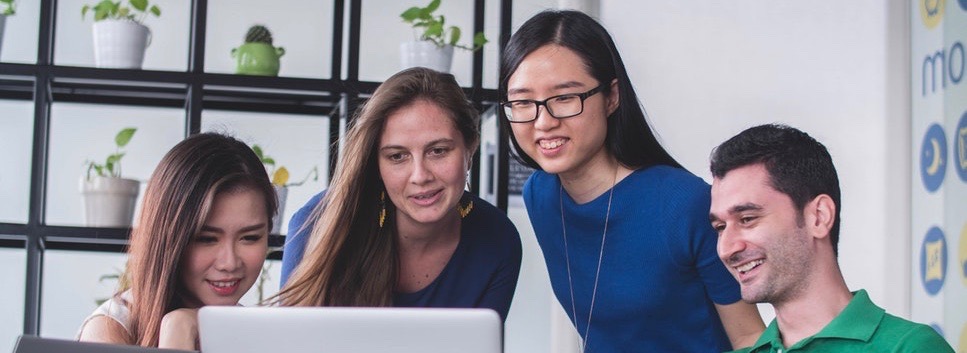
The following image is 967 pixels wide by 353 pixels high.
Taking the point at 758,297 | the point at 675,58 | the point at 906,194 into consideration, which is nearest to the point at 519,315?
the point at 675,58

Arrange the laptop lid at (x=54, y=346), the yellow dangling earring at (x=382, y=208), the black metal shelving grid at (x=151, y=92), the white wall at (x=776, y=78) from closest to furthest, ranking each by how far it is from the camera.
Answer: the laptop lid at (x=54, y=346) → the yellow dangling earring at (x=382, y=208) → the black metal shelving grid at (x=151, y=92) → the white wall at (x=776, y=78)

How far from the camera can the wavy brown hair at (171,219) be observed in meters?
1.73

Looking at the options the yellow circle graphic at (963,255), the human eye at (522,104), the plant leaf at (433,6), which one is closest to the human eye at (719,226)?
the human eye at (522,104)

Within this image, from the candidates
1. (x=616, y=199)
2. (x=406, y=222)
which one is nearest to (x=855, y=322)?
(x=616, y=199)

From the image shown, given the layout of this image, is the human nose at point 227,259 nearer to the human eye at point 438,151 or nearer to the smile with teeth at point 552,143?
the human eye at point 438,151

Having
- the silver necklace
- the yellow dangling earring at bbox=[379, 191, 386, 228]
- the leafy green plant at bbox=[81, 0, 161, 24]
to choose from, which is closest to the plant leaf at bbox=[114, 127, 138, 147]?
the leafy green plant at bbox=[81, 0, 161, 24]

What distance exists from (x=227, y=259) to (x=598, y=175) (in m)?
0.67

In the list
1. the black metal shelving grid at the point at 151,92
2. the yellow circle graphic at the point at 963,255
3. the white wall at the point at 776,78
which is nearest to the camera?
the yellow circle graphic at the point at 963,255

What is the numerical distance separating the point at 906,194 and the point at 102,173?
7.76ft

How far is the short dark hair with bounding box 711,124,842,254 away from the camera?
1.67 metres

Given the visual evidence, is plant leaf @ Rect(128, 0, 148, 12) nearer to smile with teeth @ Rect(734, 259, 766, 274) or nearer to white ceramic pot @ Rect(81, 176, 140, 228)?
white ceramic pot @ Rect(81, 176, 140, 228)

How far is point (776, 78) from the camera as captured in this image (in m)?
3.82

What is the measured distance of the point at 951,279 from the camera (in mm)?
2916

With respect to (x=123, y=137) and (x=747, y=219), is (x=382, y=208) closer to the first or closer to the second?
(x=747, y=219)
